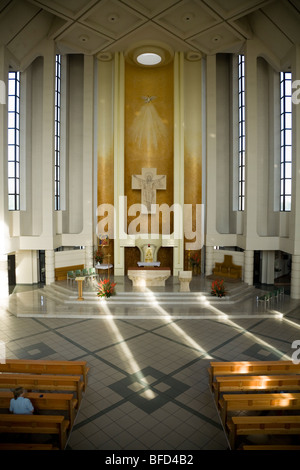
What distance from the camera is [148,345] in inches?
363

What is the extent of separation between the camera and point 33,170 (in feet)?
53.1

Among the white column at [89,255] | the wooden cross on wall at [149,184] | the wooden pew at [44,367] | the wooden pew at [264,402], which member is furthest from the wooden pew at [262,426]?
the wooden cross on wall at [149,184]

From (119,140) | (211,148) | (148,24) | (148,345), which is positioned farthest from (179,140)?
(148,345)

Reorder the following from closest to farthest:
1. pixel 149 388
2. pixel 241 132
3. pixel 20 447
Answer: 1. pixel 20 447
2. pixel 149 388
3. pixel 241 132

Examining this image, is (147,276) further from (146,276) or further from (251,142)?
(251,142)

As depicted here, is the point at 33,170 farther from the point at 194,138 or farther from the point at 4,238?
the point at 194,138

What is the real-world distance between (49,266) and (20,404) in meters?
11.0

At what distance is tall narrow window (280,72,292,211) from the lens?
15.5 meters

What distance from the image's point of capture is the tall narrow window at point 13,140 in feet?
50.3

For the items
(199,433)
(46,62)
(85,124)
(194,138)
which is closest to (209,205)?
(194,138)

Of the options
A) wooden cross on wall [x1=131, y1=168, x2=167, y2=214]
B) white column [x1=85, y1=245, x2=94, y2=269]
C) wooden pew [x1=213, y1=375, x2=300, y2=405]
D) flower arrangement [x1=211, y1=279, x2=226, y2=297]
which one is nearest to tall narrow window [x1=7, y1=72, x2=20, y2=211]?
white column [x1=85, y1=245, x2=94, y2=269]

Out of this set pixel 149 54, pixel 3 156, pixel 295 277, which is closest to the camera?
pixel 3 156

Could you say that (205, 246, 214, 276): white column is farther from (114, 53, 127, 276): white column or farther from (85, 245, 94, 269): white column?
(85, 245, 94, 269): white column

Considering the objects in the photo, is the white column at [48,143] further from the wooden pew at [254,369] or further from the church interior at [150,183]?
the wooden pew at [254,369]
